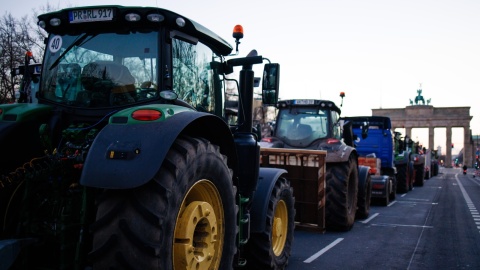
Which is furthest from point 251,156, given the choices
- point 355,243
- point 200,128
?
point 355,243

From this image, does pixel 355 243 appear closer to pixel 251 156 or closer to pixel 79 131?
pixel 251 156

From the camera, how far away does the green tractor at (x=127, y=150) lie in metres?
3.00

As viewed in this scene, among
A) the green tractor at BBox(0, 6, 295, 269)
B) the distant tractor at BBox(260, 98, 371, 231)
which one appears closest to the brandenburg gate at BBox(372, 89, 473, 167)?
the distant tractor at BBox(260, 98, 371, 231)

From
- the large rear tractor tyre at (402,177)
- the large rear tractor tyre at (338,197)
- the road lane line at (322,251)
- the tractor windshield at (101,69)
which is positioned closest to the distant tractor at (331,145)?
the large rear tractor tyre at (338,197)

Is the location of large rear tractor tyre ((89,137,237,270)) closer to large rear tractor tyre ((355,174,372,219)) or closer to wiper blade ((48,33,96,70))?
wiper blade ((48,33,96,70))

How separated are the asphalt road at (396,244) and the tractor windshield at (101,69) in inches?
161

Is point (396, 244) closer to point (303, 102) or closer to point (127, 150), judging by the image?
point (303, 102)

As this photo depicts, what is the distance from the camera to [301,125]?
38.3 feet

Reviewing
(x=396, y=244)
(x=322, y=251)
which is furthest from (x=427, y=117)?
(x=322, y=251)

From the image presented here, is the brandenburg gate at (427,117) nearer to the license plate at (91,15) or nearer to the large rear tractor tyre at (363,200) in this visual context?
the large rear tractor tyre at (363,200)

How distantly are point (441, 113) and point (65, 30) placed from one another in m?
94.3

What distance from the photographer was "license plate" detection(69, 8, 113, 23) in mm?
4059

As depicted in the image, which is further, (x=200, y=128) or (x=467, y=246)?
(x=467, y=246)

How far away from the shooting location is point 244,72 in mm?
5219
